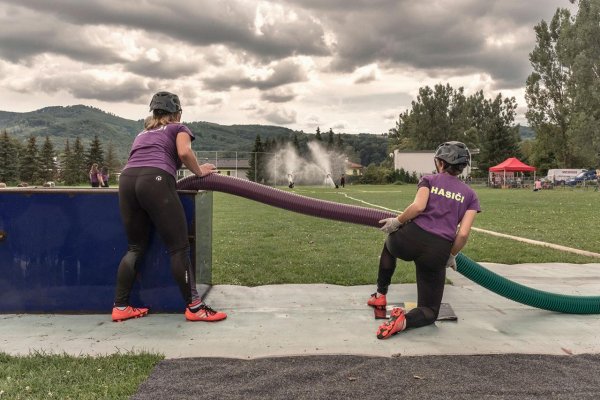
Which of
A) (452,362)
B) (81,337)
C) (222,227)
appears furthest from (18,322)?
(222,227)

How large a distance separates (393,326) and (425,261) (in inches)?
21.9

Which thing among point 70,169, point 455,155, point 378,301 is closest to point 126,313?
point 378,301

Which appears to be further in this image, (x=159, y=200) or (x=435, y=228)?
(x=159, y=200)

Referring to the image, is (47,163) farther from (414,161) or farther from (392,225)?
(392,225)

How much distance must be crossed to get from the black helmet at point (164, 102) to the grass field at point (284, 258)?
2.02 metres

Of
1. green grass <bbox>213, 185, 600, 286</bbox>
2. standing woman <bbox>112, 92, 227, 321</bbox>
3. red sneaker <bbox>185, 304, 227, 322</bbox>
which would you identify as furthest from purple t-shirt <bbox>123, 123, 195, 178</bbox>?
green grass <bbox>213, 185, 600, 286</bbox>

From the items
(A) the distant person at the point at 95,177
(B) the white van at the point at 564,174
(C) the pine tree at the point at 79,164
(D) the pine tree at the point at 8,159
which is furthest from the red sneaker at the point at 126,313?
(C) the pine tree at the point at 79,164

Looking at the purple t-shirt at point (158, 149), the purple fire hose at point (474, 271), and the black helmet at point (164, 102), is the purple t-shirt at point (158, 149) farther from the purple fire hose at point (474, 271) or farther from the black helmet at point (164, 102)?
the purple fire hose at point (474, 271)

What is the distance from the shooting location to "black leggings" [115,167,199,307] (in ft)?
13.2

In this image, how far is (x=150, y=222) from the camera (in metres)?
4.26

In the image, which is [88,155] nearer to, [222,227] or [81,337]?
[222,227]

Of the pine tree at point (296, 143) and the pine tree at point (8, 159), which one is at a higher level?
the pine tree at point (296, 143)

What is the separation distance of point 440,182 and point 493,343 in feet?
4.14

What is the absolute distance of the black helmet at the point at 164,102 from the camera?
13.8 ft
